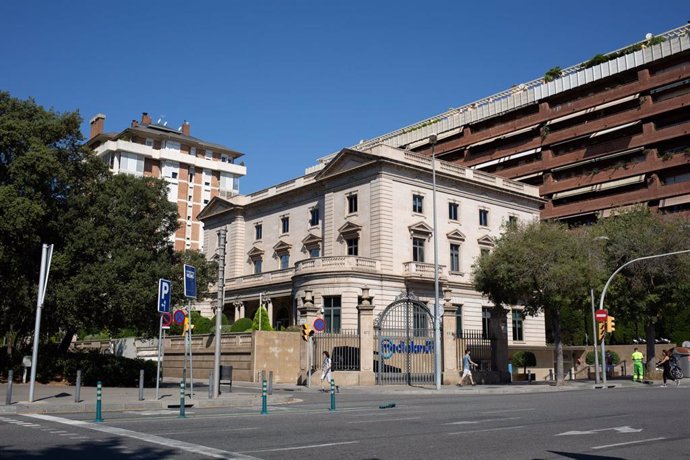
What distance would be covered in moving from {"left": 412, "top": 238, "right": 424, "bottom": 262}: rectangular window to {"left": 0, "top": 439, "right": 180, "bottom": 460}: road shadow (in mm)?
39615

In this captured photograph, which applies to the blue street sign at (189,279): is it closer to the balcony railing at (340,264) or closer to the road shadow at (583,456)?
the road shadow at (583,456)

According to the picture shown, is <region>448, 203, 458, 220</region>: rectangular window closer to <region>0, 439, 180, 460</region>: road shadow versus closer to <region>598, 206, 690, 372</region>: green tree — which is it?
<region>598, 206, 690, 372</region>: green tree

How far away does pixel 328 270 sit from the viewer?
45.2 meters

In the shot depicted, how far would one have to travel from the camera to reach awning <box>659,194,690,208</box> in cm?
6462

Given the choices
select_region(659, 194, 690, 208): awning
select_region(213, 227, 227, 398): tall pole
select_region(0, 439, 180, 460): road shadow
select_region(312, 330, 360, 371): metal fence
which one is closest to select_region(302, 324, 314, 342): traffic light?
select_region(312, 330, 360, 371): metal fence

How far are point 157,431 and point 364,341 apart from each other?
19940 millimetres

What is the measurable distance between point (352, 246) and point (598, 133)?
3607cm

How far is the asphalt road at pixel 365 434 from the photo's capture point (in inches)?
382

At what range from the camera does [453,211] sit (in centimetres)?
5212

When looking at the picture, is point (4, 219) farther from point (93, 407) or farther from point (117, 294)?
point (93, 407)

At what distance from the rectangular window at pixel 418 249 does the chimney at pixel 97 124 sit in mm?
64492

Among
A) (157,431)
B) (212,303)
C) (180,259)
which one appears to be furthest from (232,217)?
(157,431)

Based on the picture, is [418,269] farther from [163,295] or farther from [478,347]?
[163,295]

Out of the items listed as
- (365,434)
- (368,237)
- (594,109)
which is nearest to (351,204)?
(368,237)
